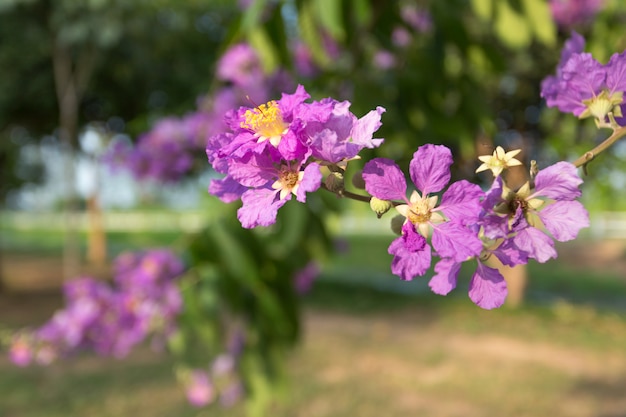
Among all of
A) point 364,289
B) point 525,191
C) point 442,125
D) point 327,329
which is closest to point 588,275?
point 364,289

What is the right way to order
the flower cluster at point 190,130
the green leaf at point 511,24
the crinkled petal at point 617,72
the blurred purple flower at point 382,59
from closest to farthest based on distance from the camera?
the crinkled petal at point 617,72 < the green leaf at point 511,24 < the flower cluster at point 190,130 < the blurred purple flower at point 382,59

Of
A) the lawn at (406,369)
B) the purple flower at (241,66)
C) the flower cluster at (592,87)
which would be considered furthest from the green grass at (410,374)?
the flower cluster at (592,87)

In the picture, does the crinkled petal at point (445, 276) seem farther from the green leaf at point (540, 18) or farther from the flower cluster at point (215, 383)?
the flower cluster at point (215, 383)

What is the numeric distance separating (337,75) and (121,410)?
4081 millimetres

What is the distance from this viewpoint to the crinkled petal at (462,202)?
0.59 metres

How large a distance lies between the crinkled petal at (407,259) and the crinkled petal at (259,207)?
0.12 metres

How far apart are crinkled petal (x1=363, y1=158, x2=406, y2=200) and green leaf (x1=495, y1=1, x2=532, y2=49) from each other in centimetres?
172

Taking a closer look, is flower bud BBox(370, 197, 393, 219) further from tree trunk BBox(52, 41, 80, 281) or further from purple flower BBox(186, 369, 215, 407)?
tree trunk BBox(52, 41, 80, 281)

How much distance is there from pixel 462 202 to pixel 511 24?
173cm

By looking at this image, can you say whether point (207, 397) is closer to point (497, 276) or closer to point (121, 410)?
point (121, 410)

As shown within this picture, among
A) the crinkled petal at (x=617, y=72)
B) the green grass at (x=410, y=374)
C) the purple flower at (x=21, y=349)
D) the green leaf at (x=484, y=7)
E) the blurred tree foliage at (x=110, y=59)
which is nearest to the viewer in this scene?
the crinkled petal at (x=617, y=72)

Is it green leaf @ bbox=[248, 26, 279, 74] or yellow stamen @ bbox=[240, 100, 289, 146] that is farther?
green leaf @ bbox=[248, 26, 279, 74]

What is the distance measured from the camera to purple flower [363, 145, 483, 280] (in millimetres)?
590

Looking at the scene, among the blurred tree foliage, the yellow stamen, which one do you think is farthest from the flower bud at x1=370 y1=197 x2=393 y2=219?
the blurred tree foliage
